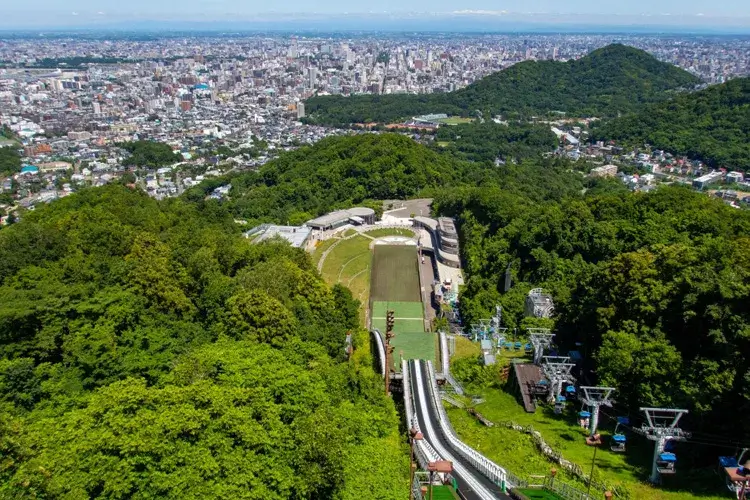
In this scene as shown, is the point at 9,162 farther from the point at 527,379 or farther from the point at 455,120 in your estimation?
the point at 527,379

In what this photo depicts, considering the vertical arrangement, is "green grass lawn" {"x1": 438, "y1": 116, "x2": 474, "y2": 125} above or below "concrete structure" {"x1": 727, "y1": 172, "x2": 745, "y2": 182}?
above

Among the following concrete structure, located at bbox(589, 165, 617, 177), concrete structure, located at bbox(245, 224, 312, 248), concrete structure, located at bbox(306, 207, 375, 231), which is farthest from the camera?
concrete structure, located at bbox(589, 165, 617, 177)

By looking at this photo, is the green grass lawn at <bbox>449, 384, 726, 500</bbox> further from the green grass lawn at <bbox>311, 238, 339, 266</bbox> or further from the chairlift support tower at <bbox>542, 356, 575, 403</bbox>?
the green grass lawn at <bbox>311, 238, 339, 266</bbox>

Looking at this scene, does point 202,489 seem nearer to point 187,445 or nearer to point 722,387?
point 187,445

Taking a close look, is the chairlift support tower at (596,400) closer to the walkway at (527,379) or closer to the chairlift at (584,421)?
the chairlift at (584,421)

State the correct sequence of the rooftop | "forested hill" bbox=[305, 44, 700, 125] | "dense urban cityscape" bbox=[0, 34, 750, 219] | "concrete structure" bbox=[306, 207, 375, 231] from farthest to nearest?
1. "forested hill" bbox=[305, 44, 700, 125]
2. "dense urban cityscape" bbox=[0, 34, 750, 219]
3. the rooftop
4. "concrete structure" bbox=[306, 207, 375, 231]

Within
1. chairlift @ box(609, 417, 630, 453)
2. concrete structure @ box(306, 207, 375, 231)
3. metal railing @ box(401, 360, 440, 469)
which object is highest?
chairlift @ box(609, 417, 630, 453)

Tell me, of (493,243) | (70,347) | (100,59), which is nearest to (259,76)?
(100,59)

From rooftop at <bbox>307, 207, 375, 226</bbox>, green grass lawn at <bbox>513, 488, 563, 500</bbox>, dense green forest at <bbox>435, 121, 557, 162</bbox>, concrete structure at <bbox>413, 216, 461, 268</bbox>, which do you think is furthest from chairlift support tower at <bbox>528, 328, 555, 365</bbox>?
dense green forest at <bbox>435, 121, 557, 162</bbox>
